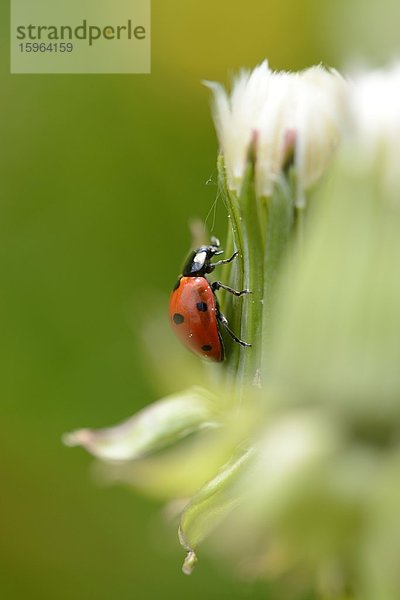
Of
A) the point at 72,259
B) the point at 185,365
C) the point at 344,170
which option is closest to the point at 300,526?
the point at 344,170

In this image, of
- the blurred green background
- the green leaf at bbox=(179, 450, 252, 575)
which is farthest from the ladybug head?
the blurred green background

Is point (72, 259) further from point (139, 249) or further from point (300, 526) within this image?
point (300, 526)

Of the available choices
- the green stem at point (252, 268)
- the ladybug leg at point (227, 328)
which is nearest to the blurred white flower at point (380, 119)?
the green stem at point (252, 268)

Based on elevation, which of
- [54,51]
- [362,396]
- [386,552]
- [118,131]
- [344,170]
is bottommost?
[386,552]

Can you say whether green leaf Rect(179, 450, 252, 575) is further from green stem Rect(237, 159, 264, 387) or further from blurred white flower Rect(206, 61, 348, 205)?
blurred white flower Rect(206, 61, 348, 205)

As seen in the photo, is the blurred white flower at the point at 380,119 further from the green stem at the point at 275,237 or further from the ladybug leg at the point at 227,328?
the ladybug leg at the point at 227,328

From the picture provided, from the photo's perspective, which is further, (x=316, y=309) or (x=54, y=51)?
(x=54, y=51)

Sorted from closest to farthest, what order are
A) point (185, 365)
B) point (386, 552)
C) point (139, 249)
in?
1. point (386, 552)
2. point (185, 365)
3. point (139, 249)
